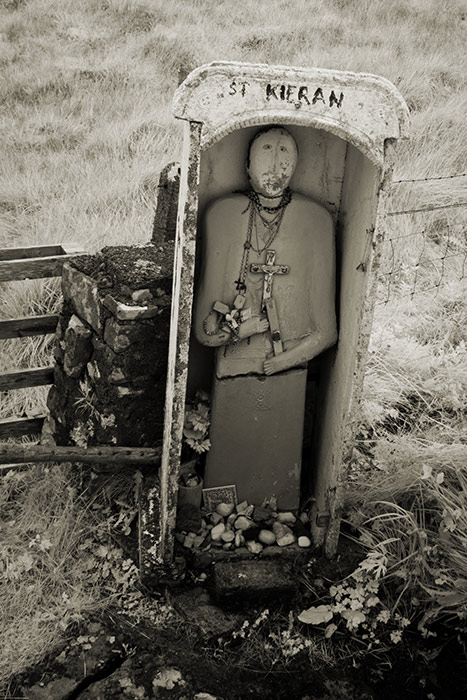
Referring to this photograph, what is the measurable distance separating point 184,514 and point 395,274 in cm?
334

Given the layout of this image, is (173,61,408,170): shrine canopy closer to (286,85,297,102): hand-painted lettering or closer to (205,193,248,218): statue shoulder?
(286,85,297,102): hand-painted lettering

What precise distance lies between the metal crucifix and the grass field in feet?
3.17

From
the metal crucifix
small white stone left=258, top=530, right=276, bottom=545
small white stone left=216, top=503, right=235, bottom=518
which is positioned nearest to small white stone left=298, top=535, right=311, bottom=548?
small white stone left=258, top=530, right=276, bottom=545

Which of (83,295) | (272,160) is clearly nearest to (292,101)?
(272,160)

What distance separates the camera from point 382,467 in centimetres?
404

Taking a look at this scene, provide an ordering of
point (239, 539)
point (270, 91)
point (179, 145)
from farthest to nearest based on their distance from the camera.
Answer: point (179, 145)
point (239, 539)
point (270, 91)

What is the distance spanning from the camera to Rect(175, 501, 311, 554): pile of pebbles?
357cm

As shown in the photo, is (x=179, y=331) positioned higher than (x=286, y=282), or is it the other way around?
(x=286, y=282)

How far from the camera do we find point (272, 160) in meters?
3.13

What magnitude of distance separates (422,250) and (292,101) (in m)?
3.93

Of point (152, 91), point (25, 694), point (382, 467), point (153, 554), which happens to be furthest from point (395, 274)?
point (152, 91)

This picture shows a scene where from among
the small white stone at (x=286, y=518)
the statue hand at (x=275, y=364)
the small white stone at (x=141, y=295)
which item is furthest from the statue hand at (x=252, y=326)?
the small white stone at (x=286, y=518)

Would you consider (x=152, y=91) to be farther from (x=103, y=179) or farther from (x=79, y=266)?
(x=79, y=266)

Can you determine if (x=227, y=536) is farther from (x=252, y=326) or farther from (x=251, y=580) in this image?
(x=252, y=326)
